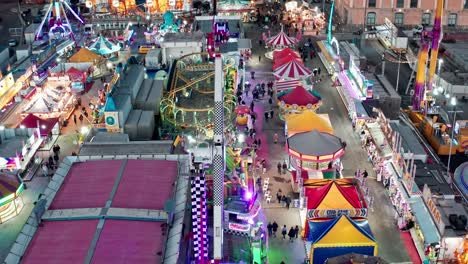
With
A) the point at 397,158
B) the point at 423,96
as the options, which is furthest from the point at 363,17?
the point at 397,158

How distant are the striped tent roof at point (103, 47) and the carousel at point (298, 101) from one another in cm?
1776

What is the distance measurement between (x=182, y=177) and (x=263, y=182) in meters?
7.88

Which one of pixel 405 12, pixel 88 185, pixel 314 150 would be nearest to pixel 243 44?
pixel 405 12

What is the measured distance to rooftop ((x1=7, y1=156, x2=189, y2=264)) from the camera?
21422 millimetres

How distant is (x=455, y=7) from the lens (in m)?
63.8

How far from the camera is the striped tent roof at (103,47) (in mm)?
52156

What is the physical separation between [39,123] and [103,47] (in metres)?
16.6

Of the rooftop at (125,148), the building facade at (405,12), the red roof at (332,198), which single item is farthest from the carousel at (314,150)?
the building facade at (405,12)

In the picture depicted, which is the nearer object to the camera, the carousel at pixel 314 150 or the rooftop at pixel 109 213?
the rooftop at pixel 109 213

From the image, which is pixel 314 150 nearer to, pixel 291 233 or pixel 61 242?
pixel 291 233

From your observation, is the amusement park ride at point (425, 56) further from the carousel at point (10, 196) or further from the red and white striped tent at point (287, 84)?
the carousel at point (10, 196)

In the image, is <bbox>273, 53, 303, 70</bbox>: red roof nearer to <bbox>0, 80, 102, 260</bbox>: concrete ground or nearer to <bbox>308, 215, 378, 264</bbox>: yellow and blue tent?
<bbox>0, 80, 102, 260</bbox>: concrete ground

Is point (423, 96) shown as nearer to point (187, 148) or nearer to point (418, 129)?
point (418, 129)

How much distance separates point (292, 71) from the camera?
152 feet
